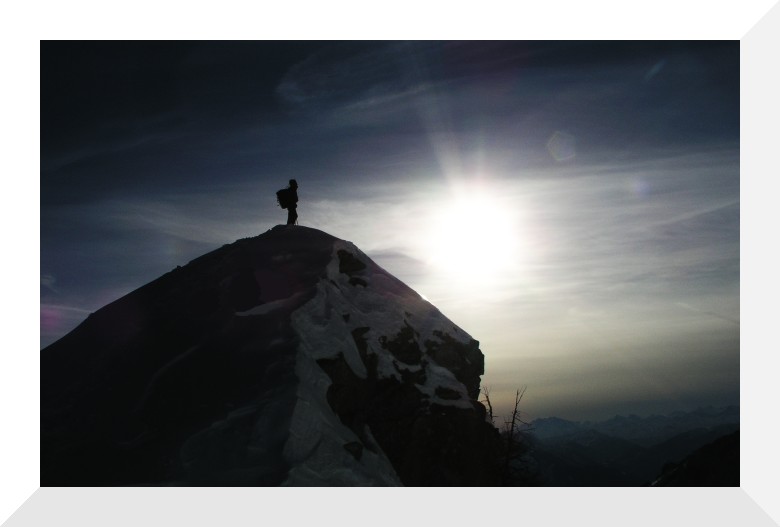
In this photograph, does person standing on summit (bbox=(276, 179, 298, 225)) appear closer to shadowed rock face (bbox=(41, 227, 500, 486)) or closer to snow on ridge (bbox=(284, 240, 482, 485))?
shadowed rock face (bbox=(41, 227, 500, 486))

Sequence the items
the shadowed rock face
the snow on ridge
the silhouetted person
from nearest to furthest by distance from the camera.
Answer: the snow on ridge
the shadowed rock face
the silhouetted person

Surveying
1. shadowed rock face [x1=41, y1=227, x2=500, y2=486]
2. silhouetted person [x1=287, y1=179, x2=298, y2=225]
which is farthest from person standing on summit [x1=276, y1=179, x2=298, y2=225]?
shadowed rock face [x1=41, y1=227, x2=500, y2=486]

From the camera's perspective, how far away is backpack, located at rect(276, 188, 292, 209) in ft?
123

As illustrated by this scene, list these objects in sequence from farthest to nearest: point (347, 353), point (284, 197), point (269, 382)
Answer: point (284, 197) < point (347, 353) < point (269, 382)

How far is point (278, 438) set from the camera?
23000 mm

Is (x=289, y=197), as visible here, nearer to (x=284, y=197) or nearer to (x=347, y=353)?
(x=284, y=197)

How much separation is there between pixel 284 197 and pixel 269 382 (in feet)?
46.9

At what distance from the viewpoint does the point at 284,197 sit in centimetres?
3769

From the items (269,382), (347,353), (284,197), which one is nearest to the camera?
(269,382)

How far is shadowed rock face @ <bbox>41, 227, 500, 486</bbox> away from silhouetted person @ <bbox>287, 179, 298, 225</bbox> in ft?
4.42

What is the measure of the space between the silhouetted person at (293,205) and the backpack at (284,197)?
0.36ft

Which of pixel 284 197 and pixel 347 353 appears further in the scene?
pixel 284 197

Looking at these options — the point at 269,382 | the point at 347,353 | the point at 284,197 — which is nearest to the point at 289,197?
the point at 284,197
